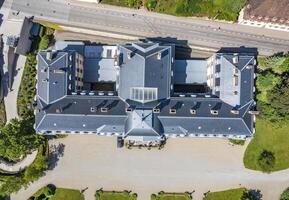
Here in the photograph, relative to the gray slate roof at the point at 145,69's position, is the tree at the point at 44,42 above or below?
above

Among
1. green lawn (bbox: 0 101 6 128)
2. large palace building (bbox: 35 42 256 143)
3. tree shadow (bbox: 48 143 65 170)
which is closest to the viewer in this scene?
large palace building (bbox: 35 42 256 143)

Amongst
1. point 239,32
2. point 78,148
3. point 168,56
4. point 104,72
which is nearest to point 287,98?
point 239,32

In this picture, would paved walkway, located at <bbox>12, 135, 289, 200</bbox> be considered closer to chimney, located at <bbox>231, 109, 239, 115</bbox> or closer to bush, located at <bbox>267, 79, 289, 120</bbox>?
bush, located at <bbox>267, 79, 289, 120</bbox>

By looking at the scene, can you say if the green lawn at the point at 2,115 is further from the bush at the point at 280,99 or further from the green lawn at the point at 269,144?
the bush at the point at 280,99

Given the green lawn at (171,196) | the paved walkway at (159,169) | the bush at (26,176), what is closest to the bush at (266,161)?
the paved walkway at (159,169)

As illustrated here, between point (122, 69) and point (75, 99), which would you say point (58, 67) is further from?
point (122, 69)

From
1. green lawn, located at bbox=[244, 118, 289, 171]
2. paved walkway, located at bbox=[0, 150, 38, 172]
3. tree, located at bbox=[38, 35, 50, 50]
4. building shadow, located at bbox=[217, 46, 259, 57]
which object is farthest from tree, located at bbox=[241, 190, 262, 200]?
tree, located at bbox=[38, 35, 50, 50]

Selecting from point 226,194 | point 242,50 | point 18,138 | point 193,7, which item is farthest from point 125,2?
point 226,194
